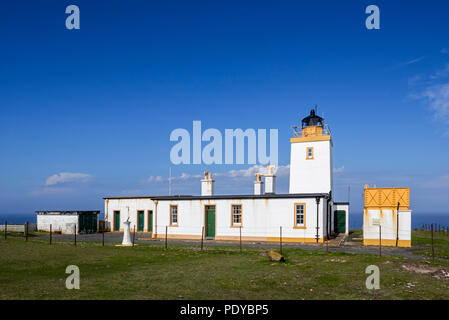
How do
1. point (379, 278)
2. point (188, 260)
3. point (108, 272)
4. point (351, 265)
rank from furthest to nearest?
point (188, 260) < point (351, 265) < point (108, 272) < point (379, 278)

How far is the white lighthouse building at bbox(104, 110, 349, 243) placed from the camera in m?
27.2

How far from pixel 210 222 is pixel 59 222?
667 inches

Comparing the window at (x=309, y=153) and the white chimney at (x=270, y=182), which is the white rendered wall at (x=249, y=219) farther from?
the window at (x=309, y=153)

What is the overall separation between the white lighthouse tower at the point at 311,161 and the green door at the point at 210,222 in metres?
8.53

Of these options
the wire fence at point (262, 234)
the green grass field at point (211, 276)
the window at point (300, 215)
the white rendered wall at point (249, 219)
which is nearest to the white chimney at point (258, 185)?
the white rendered wall at point (249, 219)

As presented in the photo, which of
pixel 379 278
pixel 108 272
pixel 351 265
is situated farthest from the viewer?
pixel 351 265

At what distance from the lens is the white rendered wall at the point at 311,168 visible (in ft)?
110

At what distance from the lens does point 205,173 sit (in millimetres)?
33094

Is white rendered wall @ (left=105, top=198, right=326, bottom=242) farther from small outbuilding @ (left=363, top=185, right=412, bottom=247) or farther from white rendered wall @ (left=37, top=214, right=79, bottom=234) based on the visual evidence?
white rendered wall @ (left=37, top=214, right=79, bottom=234)

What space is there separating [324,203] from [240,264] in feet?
43.1

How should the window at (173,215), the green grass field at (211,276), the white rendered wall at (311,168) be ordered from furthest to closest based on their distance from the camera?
the white rendered wall at (311,168) < the window at (173,215) < the green grass field at (211,276)
